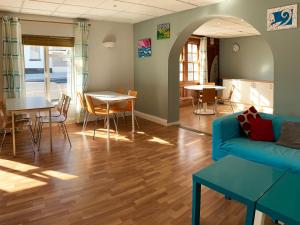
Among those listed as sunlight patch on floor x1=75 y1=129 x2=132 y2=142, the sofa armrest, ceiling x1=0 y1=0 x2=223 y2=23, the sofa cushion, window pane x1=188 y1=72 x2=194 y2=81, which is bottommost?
sunlight patch on floor x1=75 y1=129 x2=132 y2=142

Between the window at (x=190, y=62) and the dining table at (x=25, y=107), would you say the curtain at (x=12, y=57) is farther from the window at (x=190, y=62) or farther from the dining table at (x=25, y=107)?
the window at (x=190, y=62)

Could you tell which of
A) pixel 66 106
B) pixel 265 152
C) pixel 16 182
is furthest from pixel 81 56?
pixel 265 152

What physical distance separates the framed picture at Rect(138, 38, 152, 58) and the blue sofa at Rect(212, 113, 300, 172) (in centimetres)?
315

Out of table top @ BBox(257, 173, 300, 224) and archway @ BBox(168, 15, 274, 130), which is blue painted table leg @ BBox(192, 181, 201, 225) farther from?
archway @ BBox(168, 15, 274, 130)

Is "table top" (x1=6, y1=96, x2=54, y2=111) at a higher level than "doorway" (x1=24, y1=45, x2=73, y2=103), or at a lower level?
lower

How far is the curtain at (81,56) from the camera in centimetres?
568

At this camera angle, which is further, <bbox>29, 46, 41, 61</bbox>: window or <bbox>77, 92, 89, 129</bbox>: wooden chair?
<bbox>29, 46, 41, 61</bbox>: window

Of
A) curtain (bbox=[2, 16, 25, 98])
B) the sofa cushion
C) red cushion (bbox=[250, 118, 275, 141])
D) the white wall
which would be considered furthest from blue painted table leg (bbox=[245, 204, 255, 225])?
the white wall

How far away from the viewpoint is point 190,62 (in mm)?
8523

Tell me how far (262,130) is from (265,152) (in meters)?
0.50

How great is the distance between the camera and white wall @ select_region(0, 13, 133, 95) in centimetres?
593

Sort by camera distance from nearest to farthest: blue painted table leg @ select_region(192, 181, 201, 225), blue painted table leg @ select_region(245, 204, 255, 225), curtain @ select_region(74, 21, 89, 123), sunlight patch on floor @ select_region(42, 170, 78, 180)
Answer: blue painted table leg @ select_region(245, 204, 255, 225) < blue painted table leg @ select_region(192, 181, 201, 225) < sunlight patch on floor @ select_region(42, 170, 78, 180) < curtain @ select_region(74, 21, 89, 123)

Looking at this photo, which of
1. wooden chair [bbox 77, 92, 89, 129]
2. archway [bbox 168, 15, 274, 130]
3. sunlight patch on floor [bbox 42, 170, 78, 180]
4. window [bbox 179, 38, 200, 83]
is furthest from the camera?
window [bbox 179, 38, 200, 83]

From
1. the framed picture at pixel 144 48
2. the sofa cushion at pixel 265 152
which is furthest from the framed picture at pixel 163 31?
the sofa cushion at pixel 265 152
